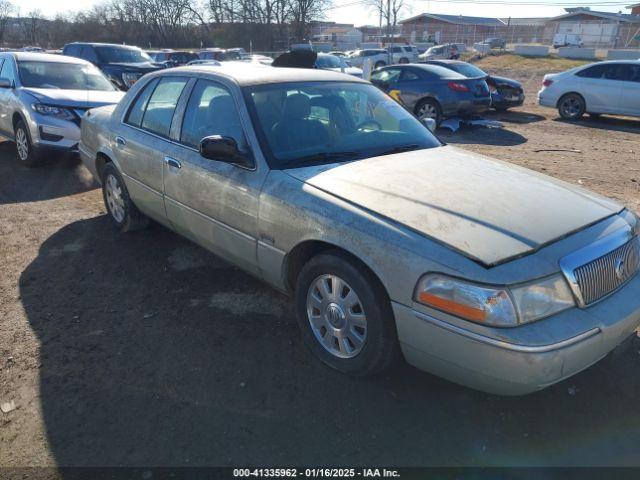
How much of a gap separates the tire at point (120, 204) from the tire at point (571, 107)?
1221 cm

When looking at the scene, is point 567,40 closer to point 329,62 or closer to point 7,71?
point 329,62

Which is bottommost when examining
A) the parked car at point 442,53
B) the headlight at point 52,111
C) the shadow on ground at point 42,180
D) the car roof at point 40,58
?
the shadow on ground at point 42,180

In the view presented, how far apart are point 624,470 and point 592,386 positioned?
0.61 meters

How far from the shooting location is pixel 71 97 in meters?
7.55

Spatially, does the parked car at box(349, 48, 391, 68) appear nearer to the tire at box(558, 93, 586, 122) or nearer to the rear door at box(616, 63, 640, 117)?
the tire at box(558, 93, 586, 122)

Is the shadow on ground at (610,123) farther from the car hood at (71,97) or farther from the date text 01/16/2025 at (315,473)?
the date text 01/16/2025 at (315,473)

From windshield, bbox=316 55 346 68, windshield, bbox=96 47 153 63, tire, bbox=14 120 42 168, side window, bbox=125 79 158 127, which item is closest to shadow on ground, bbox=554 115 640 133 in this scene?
windshield, bbox=316 55 346 68

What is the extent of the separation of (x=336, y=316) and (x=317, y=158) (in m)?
1.08

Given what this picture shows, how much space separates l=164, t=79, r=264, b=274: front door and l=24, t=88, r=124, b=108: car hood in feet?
14.3

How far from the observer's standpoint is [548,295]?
2.35 meters

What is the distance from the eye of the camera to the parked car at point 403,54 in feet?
123

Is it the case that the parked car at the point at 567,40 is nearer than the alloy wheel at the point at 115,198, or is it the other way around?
the alloy wheel at the point at 115,198

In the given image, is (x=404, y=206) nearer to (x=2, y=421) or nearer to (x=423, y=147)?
(x=423, y=147)

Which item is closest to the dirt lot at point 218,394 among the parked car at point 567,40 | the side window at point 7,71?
the side window at point 7,71
